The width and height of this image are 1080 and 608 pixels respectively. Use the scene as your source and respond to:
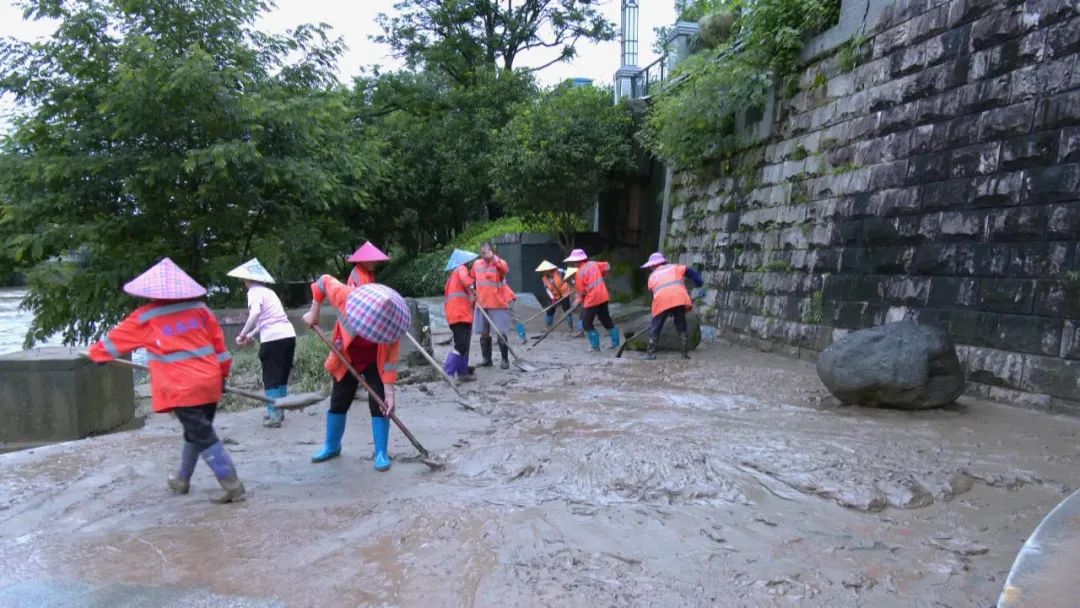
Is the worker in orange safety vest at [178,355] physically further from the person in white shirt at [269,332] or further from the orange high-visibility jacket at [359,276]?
the person in white shirt at [269,332]

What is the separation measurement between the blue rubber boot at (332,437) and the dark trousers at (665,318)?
17.9ft

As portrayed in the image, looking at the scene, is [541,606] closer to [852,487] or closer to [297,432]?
[852,487]

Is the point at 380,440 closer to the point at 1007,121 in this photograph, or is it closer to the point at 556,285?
the point at 1007,121

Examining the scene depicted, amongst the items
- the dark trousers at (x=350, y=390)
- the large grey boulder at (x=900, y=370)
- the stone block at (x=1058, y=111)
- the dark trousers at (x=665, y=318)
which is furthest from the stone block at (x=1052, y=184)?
the dark trousers at (x=350, y=390)

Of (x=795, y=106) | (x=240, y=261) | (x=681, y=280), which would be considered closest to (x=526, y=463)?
(x=681, y=280)

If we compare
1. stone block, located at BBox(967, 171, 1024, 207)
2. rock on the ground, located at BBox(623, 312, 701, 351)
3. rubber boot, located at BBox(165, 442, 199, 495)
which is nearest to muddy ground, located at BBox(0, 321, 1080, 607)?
rubber boot, located at BBox(165, 442, 199, 495)

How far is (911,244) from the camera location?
24.3 feet

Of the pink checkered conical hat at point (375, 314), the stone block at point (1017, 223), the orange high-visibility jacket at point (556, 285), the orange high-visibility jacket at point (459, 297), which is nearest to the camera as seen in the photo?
the pink checkered conical hat at point (375, 314)

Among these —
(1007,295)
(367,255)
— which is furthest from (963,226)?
(367,255)

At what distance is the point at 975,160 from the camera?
6688mm

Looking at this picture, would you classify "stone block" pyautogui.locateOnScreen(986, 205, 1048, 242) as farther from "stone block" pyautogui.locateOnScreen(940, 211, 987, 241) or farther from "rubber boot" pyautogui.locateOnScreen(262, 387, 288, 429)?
"rubber boot" pyautogui.locateOnScreen(262, 387, 288, 429)

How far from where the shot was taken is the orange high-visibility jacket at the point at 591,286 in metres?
10.4

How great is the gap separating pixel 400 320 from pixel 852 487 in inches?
110

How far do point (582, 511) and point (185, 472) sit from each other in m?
2.36
